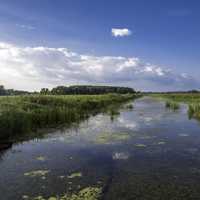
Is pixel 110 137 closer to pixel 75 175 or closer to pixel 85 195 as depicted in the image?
pixel 75 175

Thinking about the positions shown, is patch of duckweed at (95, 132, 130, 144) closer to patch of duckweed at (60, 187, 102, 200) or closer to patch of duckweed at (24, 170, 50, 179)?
patch of duckweed at (24, 170, 50, 179)

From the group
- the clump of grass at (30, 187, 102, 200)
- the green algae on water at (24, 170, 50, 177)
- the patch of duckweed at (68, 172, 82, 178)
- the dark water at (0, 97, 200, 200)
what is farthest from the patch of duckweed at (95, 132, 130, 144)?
the clump of grass at (30, 187, 102, 200)

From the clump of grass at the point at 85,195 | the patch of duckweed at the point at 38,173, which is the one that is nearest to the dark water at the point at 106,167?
the patch of duckweed at the point at 38,173

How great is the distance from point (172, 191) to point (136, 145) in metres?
5.17

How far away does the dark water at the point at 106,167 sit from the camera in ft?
22.0

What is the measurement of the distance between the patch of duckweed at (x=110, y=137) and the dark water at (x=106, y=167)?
5 centimetres

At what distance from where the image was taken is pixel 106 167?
861 centimetres

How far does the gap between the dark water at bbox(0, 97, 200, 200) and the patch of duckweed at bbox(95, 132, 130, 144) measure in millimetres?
50

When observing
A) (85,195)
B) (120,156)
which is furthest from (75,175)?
(120,156)

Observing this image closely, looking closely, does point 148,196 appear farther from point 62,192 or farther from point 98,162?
point 98,162

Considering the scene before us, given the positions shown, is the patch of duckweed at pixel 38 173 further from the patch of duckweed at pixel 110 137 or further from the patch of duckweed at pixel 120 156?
the patch of duckweed at pixel 110 137

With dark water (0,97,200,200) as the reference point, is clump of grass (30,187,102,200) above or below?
below

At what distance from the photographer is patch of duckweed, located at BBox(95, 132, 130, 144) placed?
12.7 m

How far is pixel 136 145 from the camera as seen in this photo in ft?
39.0
